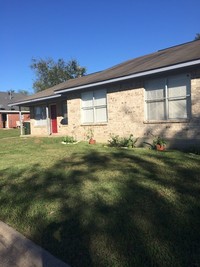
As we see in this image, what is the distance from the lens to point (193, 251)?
10.4 ft

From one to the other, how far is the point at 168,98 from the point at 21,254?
8.48 m

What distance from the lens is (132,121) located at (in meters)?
12.1

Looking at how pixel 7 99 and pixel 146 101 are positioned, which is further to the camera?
pixel 7 99

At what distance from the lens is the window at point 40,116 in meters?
22.3

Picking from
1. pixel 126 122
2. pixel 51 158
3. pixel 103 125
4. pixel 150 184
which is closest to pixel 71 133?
pixel 103 125

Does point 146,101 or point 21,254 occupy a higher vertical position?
point 146,101

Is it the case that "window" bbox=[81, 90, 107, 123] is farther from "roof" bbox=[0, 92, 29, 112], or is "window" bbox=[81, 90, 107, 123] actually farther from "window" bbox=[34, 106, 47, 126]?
"roof" bbox=[0, 92, 29, 112]

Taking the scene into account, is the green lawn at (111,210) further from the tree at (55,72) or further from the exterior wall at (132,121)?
the tree at (55,72)

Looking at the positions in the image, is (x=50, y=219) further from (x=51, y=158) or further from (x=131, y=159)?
(x=51, y=158)

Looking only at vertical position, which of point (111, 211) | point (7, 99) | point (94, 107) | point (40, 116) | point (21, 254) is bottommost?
point (21, 254)

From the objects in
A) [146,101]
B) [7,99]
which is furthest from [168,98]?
[7,99]

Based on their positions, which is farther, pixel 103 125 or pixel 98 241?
pixel 103 125

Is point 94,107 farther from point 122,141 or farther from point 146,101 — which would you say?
point 146,101

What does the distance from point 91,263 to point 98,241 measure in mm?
431
